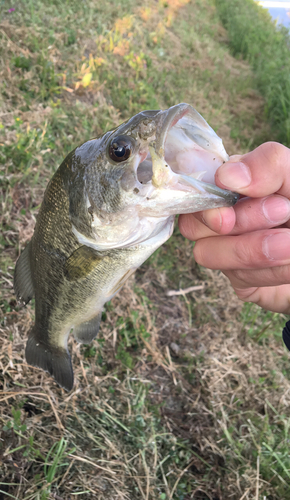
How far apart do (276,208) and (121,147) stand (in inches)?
24.3

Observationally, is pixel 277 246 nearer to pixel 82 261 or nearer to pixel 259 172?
pixel 259 172

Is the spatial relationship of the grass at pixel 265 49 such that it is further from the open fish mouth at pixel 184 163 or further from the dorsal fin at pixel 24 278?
the dorsal fin at pixel 24 278

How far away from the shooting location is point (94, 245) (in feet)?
4.69

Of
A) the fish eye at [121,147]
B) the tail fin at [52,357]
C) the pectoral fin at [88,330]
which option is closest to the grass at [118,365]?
the tail fin at [52,357]

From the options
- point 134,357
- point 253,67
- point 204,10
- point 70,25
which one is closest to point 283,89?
point 253,67

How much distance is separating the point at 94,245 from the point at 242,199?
2.05 feet

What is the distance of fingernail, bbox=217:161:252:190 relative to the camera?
122 centimetres

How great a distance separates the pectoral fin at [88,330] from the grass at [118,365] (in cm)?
65

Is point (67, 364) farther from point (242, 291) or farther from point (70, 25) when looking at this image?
point (70, 25)

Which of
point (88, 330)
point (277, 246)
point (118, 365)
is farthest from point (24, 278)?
point (118, 365)

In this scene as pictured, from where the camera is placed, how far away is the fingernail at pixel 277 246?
51.4 inches

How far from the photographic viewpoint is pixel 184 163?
1325mm

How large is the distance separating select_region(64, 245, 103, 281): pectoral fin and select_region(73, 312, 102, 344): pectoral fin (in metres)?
0.39

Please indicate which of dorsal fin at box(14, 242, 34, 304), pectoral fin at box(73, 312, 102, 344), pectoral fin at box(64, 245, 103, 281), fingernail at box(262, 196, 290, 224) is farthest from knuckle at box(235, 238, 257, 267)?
dorsal fin at box(14, 242, 34, 304)
